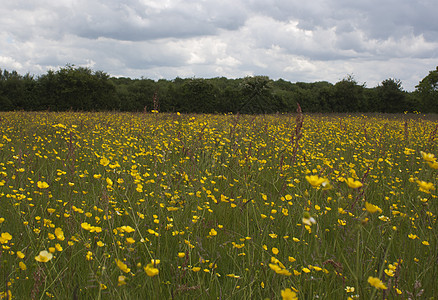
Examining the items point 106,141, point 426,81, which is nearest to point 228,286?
point 106,141

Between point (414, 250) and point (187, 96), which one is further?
point (187, 96)

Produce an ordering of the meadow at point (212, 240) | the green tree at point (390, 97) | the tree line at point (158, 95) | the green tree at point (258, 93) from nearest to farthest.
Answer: the meadow at point (212, 240) → the green tree at point (258, 93) → the tree line at point (158, 95) → the green tree at point (390, 97)

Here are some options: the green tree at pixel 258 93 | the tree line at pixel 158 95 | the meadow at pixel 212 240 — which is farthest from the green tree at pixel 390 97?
the meadow at pixel 212 240

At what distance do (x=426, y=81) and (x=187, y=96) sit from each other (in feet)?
72.5

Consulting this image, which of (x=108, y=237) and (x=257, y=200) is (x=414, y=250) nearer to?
(x=257, y=200)

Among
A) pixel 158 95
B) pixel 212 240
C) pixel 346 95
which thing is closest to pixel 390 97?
pixel 346 95

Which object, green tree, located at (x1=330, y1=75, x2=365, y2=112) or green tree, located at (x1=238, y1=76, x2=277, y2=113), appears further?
green tree, located at (x1=330, y1=75, x2=365, y2=112)

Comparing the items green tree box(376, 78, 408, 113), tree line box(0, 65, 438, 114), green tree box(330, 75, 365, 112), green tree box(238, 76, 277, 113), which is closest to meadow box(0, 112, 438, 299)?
green tree box(238, 76, 277, 113)

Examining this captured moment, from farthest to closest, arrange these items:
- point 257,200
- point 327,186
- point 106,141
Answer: point 106,141 < point 257,200 < point 327,186

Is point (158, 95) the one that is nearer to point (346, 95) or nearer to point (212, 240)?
point (346, 95)

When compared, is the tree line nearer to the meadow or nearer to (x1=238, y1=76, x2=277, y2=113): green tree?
(x1=238, y1=76, x2=277, y2=113): green tree

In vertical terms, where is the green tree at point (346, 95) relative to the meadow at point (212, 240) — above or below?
above

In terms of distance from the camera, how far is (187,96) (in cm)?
1828

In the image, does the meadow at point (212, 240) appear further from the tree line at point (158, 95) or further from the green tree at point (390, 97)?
the green tree at point (390, 97)
